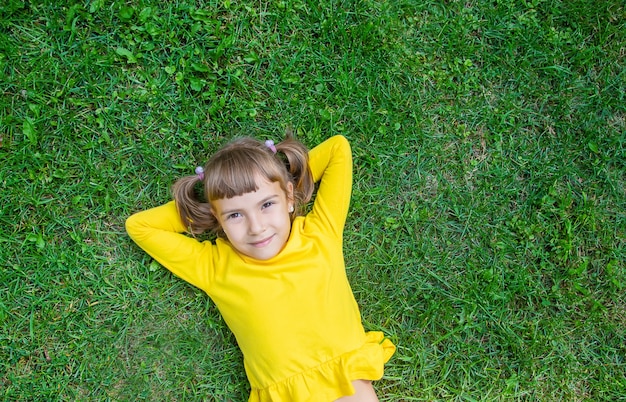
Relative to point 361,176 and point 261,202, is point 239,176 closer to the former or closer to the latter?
point 261,202

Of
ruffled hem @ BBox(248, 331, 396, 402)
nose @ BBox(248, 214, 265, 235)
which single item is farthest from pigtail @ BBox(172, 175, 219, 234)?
ruffled hem @ BBox(248, 331, 396, 402)

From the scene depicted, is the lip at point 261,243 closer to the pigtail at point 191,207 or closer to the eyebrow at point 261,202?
the eyebrow at point 261,202

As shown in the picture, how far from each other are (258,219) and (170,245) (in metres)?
0.72

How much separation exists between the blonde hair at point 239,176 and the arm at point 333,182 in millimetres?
94

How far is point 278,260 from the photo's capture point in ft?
10.4

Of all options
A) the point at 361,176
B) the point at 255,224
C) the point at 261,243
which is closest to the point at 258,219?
the point at 255,224

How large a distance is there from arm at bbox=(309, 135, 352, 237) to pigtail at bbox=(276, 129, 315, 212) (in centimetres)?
6

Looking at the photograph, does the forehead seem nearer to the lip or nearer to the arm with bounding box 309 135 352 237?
the lip

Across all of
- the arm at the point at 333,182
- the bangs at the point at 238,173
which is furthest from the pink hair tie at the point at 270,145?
the arm at the point at 333,182

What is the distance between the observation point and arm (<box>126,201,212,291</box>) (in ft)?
10.8

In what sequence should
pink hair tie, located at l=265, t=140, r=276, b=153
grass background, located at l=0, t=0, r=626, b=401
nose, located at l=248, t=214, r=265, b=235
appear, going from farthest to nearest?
grass background, located at l=0, t=0, r=626, b=401, pink hair tie, located at l=265, t=140, r=276, b=153, nose, located at l=248, t=214, r=265, b=235

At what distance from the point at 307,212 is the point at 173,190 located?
918 mm

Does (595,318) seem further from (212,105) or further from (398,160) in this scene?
(212,105)

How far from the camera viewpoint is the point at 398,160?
12.0ft
